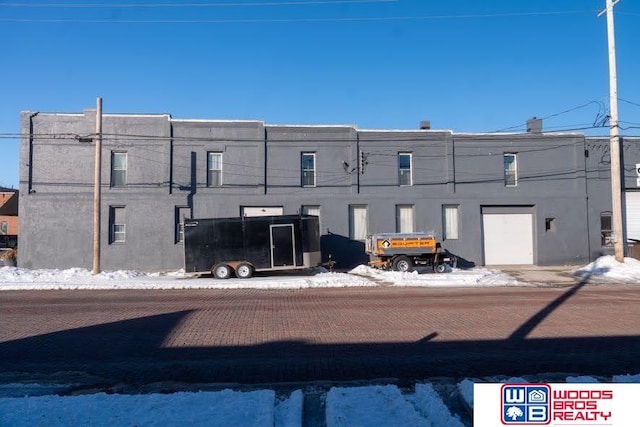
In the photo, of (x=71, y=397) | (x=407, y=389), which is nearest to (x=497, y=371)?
(x=407, y=389)

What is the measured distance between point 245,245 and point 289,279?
2774 mm

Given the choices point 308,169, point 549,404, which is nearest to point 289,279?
point 308,169

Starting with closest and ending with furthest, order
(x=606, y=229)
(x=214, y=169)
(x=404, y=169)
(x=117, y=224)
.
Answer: (x=117, y=224)
(x=214, y=169)
(x=404, y=169)
(x=606, y=229)

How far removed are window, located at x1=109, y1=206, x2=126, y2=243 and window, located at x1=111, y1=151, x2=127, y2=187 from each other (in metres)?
1.31

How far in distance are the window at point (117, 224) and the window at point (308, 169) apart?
382 inches

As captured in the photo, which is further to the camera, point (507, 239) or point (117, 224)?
point (507, 239)

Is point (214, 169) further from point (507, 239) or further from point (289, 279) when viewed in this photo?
point (507, 239)

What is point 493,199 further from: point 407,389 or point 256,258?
point 407,389

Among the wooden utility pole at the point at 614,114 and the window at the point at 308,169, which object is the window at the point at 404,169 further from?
the wooden utility pole at the point at 614,114

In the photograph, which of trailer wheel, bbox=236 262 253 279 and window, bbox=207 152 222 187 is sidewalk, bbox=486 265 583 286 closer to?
trailer wheel, bbox=236 262 253 279

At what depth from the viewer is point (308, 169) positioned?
2919 centimetres

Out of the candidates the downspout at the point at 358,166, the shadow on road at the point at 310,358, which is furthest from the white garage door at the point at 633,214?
the shadow on road at the point at 310,358

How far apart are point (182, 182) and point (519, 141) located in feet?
61.0

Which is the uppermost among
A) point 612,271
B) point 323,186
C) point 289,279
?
point 323,186
